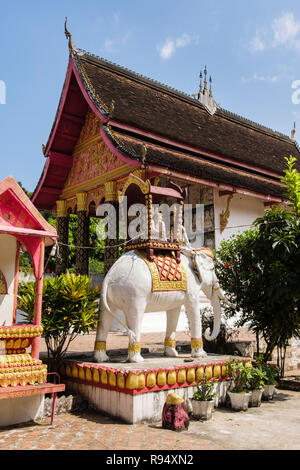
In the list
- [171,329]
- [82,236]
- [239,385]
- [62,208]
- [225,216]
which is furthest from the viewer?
[62,208]

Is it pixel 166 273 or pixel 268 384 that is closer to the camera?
pixel 166 273

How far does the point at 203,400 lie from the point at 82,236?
28.3ft

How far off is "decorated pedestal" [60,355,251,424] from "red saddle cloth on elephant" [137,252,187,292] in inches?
38.5

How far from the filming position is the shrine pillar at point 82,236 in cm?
1274

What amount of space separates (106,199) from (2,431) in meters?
8.03

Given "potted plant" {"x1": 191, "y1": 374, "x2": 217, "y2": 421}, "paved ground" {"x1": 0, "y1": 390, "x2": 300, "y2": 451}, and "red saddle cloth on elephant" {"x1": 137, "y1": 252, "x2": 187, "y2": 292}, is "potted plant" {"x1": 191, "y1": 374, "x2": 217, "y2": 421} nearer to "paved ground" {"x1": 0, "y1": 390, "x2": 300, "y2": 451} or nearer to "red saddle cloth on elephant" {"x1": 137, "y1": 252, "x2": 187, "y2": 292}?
"paved ground" {"x1": 0, "y1": 390, "x2": 300, "y2": 451}

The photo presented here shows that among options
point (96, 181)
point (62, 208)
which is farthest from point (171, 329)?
point (62, 208)

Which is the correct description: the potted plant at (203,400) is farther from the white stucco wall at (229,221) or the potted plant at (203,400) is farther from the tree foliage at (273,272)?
the white stucco wall at (229,221)

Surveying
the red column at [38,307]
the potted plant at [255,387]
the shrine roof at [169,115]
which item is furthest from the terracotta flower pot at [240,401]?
the shrine roof at [169,115]

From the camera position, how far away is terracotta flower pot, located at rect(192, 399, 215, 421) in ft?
15.7

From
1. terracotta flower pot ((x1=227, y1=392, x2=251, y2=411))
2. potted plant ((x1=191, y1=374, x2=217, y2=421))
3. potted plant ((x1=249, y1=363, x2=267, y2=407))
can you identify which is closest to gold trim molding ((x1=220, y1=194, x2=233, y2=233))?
potted plant ((x1=249, y1=363, x2=267, y2=407))

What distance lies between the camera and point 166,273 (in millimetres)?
5531

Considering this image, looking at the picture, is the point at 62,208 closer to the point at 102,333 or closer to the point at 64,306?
the point at 64,306
